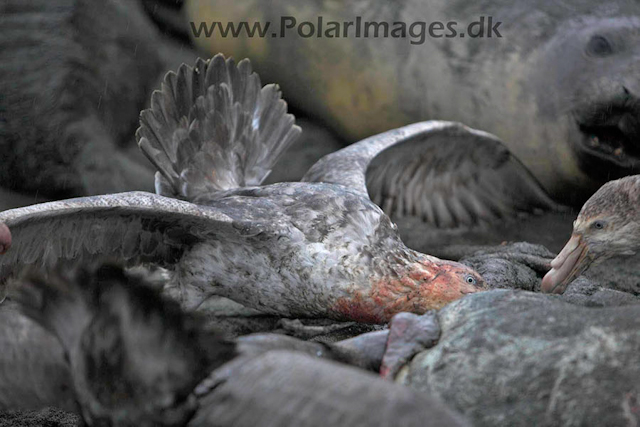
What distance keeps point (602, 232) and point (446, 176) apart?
60.3 inches

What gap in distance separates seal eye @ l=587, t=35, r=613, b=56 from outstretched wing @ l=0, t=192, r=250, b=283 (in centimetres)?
206

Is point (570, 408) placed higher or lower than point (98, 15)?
lower

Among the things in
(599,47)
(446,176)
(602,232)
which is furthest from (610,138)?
(602,232)

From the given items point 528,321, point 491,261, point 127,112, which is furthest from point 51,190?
point 528,321

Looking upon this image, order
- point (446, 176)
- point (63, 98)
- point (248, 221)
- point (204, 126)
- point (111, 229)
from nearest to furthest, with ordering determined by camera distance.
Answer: point (111, 229) → point (248, 221) → point (204, 126) → point (63, 98) → point (446, 176)

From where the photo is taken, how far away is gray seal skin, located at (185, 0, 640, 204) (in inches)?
140

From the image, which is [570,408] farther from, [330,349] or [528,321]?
[330,349]

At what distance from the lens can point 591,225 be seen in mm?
2592

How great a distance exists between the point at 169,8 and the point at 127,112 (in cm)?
81

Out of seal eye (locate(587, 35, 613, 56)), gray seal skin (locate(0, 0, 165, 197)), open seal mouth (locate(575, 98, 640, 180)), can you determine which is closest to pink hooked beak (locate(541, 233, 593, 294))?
open seal mouth (locate(575, 98, 640, 180))

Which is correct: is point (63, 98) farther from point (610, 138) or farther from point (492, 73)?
point (610, 138)

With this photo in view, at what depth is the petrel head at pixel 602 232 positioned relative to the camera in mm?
2541

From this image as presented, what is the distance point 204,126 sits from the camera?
322 centimetres

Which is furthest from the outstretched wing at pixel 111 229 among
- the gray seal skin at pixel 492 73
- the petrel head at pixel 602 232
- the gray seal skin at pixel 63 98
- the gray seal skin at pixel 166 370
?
the gray seal skin at pixel 492 73
